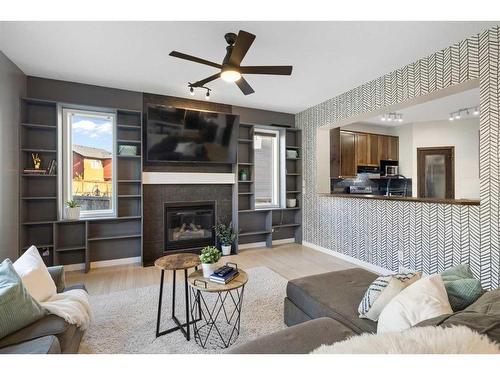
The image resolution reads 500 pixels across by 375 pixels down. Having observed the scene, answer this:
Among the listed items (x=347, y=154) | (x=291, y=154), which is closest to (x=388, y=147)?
(x=347, y=154)

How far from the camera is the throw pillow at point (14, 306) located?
1214 mm

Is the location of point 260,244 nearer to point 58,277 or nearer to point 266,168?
point 266,168

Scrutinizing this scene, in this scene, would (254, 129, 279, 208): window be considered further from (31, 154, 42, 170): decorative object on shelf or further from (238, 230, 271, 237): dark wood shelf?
(31, 154, 42, 170): decorative object on shelf

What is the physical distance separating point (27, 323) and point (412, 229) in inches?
144

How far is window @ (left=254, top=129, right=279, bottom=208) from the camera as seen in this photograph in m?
4.77

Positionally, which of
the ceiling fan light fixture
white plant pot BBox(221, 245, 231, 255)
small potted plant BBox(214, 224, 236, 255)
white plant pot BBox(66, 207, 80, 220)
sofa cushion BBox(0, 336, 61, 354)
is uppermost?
the ceiling fan light fixture

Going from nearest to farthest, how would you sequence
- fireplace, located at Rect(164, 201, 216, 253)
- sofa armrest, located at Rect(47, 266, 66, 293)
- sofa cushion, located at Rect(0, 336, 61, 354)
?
sofa cushion, located at Rect(0, 336, 61, 354)
sofa armrest, located at Rect(47, 266, 66, 293)
fireplace, located at Rect(164, 201, 216, 253)

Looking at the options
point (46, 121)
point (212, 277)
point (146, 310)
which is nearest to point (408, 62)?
point (212, 277)

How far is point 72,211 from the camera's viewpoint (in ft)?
10.8

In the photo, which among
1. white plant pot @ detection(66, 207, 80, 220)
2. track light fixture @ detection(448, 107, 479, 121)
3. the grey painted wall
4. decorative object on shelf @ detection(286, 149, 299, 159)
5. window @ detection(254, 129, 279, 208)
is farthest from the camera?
decorative object on shelf @ detection(286, 149, 299, 159)

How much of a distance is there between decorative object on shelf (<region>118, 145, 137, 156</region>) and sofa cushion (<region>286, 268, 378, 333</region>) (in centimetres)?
293

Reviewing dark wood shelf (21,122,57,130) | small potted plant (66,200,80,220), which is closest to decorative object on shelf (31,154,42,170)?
dark wood shelf (21,122,57,130)

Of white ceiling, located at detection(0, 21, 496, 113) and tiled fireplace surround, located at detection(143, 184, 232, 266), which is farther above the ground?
white ceiling, located at detection(0, 21, 496, 113)

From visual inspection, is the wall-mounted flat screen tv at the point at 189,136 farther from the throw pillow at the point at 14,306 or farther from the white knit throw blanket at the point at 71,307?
the throw pillow at the point at 14,306
